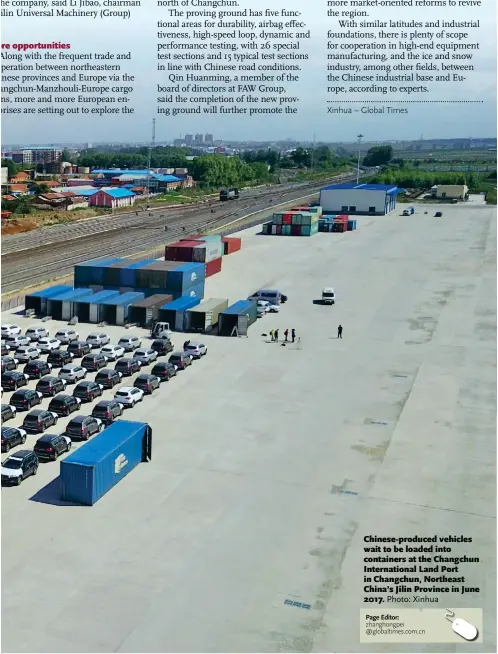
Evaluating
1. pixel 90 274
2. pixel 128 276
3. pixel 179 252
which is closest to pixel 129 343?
pixel 128 276

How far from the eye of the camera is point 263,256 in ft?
279

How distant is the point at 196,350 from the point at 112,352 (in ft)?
16.0

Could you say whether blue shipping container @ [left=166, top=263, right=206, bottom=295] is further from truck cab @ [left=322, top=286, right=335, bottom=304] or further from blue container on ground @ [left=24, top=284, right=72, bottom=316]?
truck cab @ [left=322, top=286, right=335, bottom=304]

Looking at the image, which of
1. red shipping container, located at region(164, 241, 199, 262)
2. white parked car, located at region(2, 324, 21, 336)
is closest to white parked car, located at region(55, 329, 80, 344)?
white parked car, located at region(2, 324, 21, 336)

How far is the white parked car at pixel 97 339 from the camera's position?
46.7 meters

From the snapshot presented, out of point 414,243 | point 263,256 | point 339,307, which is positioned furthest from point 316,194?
point 339,307

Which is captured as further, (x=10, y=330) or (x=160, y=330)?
(x=160, y=330)

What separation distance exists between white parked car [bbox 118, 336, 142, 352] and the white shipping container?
72.9 feet

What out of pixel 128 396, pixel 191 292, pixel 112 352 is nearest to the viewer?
pixel 128 396

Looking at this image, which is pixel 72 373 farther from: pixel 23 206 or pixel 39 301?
pixel 23 206

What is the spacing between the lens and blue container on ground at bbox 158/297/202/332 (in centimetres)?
5156

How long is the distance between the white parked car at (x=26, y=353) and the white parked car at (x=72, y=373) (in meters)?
3.52

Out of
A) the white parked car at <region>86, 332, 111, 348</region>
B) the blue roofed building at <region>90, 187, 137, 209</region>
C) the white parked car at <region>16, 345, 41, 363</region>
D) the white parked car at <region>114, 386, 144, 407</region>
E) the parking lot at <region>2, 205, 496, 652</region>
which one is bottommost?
the parking lot at <region>2, 205, 496, 652</region>

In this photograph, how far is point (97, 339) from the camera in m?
47.2
